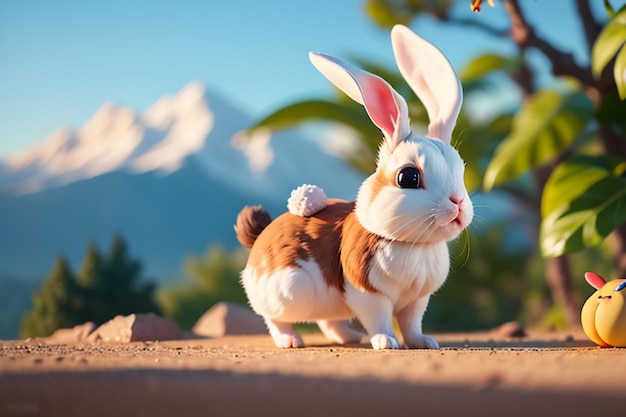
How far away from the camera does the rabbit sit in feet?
10.7

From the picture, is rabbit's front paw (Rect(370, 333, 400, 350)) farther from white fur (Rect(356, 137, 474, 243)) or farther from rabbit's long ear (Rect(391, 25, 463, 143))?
rabbit's long ear (Rect(391, 25, 463, 143))

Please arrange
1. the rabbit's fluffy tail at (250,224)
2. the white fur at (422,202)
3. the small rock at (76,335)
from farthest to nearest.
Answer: the small rock at (76,335) < the rabbit's fluffy tail at (250,224) < the white fur at (422,202)

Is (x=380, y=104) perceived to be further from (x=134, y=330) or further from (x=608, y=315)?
(x=134, y=330)

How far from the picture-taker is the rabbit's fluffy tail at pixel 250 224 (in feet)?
13.3

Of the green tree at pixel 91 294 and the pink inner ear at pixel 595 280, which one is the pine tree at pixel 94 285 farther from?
the pink inner ear at pixel 595 280

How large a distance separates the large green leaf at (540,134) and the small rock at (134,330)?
2649mm

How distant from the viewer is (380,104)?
3430mm

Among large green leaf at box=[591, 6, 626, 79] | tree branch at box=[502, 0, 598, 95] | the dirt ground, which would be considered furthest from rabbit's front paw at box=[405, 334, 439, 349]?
tree branch at box=[502, 0, 598, 95]

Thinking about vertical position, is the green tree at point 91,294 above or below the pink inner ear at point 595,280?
above

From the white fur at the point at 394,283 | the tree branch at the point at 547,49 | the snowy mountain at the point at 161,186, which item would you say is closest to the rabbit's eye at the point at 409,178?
the white fur at the point at 394,283

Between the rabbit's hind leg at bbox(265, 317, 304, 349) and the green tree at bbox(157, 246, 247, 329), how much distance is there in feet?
26.7

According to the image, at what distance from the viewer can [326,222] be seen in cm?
364

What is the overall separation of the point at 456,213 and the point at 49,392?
1.80 metres

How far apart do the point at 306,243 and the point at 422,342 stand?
27.8 inches
